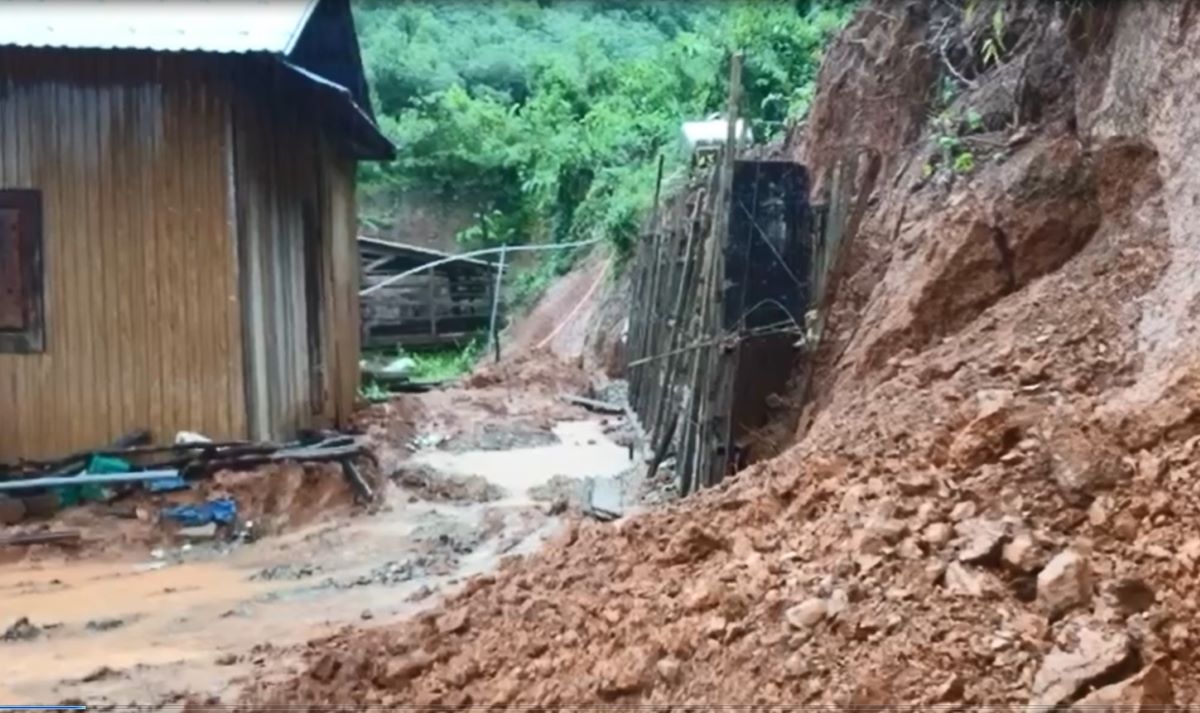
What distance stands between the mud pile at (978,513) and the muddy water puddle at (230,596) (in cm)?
115

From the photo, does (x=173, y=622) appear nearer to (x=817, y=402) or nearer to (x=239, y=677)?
(x=239, y=677)

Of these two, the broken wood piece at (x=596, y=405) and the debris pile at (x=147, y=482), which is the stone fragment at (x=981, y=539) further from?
the broken wood piece at (x=596, y=405)

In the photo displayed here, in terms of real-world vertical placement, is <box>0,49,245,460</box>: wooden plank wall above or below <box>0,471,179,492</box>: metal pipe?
above

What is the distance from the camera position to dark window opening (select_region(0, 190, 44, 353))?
9.98 m

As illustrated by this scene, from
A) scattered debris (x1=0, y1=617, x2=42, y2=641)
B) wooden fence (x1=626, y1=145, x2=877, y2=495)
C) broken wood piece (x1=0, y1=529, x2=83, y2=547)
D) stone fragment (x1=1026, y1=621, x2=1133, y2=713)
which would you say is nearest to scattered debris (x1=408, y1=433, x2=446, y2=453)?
broken wood piece (x1=0, y1=529, x2=83, y2=547)

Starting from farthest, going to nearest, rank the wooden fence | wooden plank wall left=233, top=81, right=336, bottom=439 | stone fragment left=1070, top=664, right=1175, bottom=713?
wooden plank wall left=233, top=81, right=336, bottom=439
the wooden fence
stone fragment left=1070, top=664, right=1175, bottom=713

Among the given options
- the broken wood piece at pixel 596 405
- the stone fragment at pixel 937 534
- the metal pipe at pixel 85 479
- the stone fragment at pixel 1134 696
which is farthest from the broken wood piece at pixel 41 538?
the broken wood piece at pixel 596 405

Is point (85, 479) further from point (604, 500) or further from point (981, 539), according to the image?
point (981, 539)

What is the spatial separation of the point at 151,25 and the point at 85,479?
11.6 feet

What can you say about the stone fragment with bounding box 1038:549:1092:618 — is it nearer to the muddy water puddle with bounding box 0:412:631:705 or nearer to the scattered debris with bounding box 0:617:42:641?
the muddy water puddle with bounding box 0:412:631:705

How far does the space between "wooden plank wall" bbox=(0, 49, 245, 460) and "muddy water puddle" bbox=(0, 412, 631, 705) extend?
1860 mm

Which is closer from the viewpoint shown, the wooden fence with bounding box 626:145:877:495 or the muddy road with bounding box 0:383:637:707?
the muddy road with bounding box 0:383:637:707

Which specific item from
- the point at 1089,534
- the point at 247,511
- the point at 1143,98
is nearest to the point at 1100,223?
the point at 1143,98

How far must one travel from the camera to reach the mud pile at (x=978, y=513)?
3451mm
